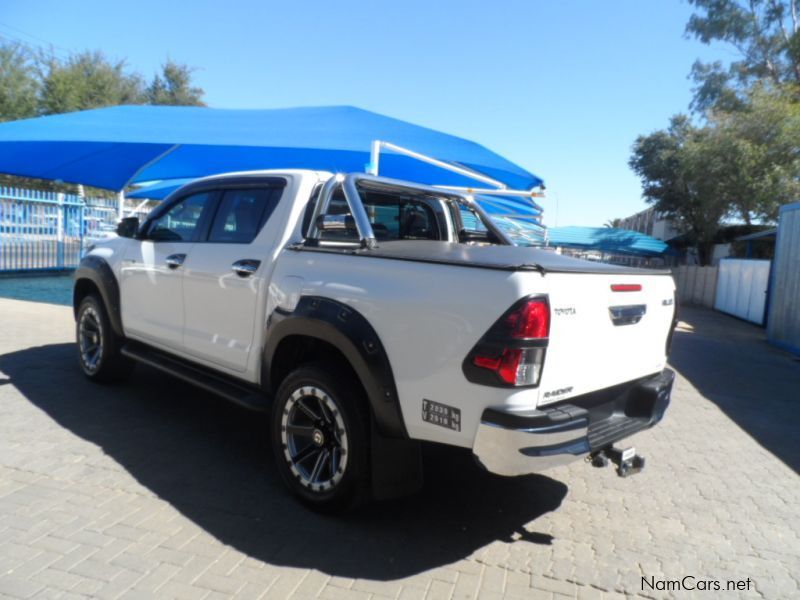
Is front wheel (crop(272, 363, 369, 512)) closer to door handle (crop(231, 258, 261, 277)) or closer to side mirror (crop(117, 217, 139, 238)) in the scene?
door handle (crop(231, 258, 261, 277))

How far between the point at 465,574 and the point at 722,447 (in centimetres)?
328

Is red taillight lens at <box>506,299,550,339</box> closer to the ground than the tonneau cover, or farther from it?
closer to the ground

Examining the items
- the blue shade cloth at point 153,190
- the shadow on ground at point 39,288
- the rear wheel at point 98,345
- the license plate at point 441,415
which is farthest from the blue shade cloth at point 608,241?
the license plate at point 441,415

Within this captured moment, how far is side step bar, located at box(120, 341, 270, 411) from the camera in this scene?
3.59 metres

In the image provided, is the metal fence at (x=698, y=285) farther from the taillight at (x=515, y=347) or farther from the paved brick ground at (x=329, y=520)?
the taillight at (x=515, y=347)

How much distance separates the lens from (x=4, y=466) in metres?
3.67

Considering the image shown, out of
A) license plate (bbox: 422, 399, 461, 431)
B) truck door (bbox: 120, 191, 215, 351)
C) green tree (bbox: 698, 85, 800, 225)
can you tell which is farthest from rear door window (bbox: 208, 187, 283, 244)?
green tree (bbox: 698, 85, 800, 225)

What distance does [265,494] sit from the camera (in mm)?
3506

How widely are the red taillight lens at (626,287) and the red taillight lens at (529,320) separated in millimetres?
614

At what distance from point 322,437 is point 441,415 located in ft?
2.80

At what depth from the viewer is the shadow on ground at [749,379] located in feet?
18.2

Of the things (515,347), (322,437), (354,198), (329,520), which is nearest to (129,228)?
(354,198)

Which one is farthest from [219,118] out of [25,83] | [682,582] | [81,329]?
[25,83]

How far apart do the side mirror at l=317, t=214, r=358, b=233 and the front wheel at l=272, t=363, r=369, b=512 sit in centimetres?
78
